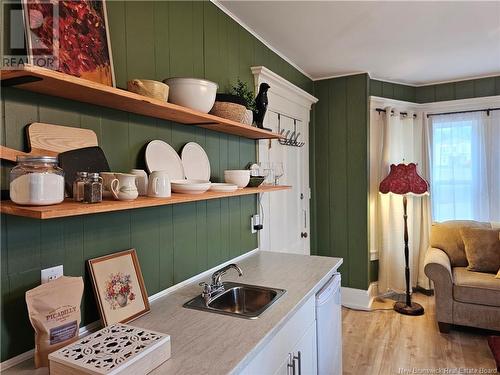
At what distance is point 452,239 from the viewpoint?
3553 mm

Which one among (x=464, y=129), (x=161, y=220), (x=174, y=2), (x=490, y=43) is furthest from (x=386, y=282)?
(x=174, y=2)

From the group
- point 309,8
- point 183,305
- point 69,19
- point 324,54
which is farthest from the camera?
point 324,54

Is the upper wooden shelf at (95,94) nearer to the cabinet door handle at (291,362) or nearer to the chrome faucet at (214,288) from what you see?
the chrome faucet at (214,288)

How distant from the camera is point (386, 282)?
403 centimetres

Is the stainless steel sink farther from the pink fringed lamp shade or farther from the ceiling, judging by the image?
the pink fringed lamp shade

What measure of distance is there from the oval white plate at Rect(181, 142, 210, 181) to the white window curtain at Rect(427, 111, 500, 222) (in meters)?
3.32

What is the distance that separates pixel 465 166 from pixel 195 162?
3543 millimetres

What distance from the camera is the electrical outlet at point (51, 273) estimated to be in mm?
1174

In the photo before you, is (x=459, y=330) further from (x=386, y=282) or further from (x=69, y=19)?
(x=69, y=19)

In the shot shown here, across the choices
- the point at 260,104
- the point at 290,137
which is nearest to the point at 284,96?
the point at 290,137

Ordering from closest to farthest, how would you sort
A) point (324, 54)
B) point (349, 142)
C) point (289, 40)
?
1. point (289, 40)
2. point (324, 54)
3. point (349, 142)

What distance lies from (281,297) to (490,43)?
9.50 feet

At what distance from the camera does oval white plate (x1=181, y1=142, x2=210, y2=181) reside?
1.83 metres

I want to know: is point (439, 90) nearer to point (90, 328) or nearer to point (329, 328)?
point (329, 328)
